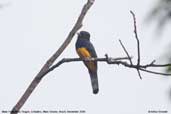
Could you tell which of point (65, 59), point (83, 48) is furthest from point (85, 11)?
point (83, 48)

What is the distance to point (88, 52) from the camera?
634 cm

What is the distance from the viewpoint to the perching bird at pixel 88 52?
5.39 m

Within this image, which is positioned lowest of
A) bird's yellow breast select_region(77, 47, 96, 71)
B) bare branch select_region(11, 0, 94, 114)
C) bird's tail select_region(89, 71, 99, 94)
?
bird's tail select_region(89, 71, 99, 94)

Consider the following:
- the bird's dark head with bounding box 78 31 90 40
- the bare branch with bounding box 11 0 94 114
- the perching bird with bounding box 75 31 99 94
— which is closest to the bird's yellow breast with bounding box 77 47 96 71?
the perching bird with bounding box 75 31 99 94

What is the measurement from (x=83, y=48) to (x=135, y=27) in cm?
355

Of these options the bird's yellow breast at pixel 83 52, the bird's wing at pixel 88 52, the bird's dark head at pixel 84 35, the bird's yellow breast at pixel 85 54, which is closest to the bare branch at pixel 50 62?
the bird's wing at pixel 88 52

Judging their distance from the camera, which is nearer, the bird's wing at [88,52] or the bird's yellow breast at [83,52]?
the bird's wing at [88,52]

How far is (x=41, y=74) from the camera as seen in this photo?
3543 millimetres

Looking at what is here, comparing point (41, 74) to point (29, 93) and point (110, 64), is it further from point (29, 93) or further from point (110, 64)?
point (110, 64)

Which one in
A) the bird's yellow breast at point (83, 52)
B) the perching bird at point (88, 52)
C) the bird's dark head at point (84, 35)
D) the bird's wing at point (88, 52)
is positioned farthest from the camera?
the bird's dark head at point (84, 35)

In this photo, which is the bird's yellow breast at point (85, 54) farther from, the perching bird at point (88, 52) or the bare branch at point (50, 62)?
the bare branch at point (50, 62)

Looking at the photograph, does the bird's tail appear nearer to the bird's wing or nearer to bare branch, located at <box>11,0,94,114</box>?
the bird's wing

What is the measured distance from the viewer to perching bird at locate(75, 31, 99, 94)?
212 inches

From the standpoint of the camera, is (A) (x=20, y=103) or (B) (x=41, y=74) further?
(B) (x=41, y=74)
